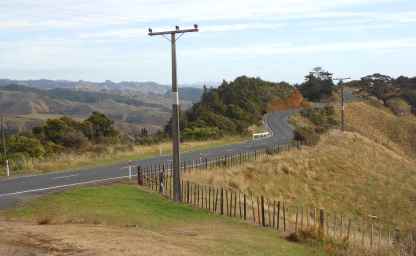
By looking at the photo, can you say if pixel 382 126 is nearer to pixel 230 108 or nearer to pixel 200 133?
pixel 230 108

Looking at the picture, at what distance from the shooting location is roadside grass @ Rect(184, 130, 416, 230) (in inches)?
1389

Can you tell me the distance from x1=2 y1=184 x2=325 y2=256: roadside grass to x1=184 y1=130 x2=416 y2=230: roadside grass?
819cm

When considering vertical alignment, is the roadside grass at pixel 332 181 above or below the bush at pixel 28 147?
below

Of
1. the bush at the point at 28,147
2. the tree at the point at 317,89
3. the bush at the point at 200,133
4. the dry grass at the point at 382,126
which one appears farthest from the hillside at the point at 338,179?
the tree at the point at 317,89

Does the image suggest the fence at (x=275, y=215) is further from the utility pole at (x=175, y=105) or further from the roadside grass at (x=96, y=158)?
the roadside grass at (x=96, y=158)

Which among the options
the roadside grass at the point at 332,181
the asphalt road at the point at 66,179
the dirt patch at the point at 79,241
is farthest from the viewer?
the roadside grass at the point at 332,181

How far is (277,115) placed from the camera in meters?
92.3

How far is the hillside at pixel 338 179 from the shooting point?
35.8 m

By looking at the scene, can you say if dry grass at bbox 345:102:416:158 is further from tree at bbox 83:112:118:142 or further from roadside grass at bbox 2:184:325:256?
roadside grass at bbox 2:184:325:256

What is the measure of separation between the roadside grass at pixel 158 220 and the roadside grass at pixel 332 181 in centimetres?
819

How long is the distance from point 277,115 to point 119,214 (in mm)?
73024

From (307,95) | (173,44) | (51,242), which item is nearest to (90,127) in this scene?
(173,44)

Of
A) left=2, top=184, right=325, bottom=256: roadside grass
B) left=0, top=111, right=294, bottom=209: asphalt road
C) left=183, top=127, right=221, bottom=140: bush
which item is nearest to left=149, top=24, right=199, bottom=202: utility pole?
left=2, top=184, right=325, bottom=256: roadside grass

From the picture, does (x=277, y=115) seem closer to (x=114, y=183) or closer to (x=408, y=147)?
(x=408, y=147)
